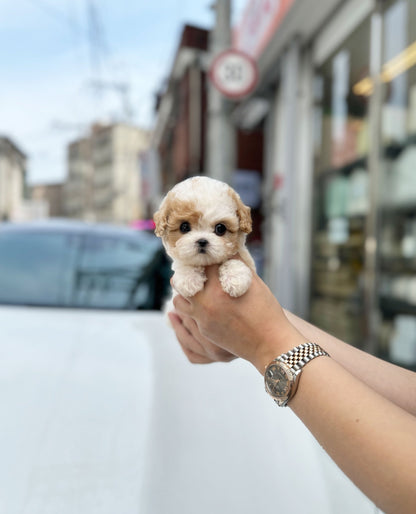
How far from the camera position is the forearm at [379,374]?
0.82m

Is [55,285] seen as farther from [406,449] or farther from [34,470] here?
[406,449]

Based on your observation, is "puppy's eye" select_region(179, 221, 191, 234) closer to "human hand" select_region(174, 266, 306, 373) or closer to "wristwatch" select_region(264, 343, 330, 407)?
"human hand" select_region(174, 266, 306, 373)

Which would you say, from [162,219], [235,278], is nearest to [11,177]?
[162,219]

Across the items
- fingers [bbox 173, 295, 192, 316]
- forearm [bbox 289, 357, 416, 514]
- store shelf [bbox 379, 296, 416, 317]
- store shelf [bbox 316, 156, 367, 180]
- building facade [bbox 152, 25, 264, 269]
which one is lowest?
store shelf [bbox 379, 296, 416, 317]

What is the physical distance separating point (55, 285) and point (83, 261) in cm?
18

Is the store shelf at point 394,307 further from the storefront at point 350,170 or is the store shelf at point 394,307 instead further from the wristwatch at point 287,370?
the wristwatch at point 287,370

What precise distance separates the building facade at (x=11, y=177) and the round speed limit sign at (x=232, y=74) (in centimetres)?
1368

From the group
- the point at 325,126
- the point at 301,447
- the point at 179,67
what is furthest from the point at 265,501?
the point at 179,67

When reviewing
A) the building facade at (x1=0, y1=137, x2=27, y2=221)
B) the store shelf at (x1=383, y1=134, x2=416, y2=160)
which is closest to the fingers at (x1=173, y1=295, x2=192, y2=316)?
the store shelf at (x1=383, y1=134, x2=416, y2=160)

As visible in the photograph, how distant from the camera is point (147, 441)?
99 cm

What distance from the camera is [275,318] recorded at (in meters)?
0.71

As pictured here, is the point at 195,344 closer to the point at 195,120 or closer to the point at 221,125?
the point at 221,125

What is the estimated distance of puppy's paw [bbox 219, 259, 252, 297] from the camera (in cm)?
70

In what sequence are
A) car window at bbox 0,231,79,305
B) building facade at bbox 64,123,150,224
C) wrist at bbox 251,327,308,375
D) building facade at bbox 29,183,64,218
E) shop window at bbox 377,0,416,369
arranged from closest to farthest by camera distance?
wrist at bbox 251,327,308,375 → car window at bbox 0,231,79,305 → shop window at bbox 377,0,416,369 → building facade at bbox 64,123,150,224 → building facade at bbox 29,183,64,218
